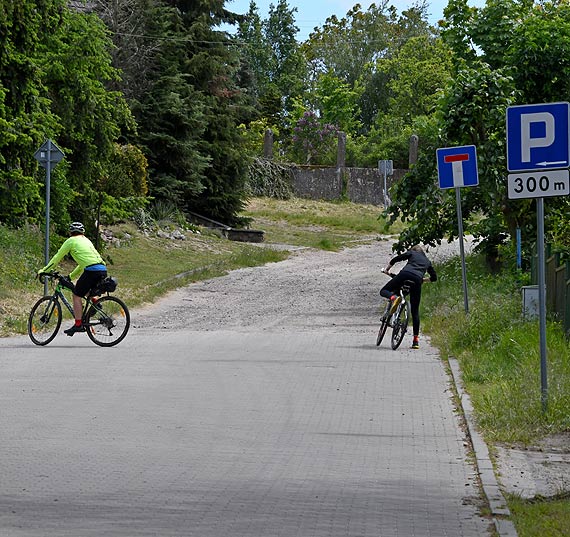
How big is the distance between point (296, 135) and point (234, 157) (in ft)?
87.6

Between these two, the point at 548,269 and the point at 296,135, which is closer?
the point at 548,269

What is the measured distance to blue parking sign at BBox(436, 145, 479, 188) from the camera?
744 inches

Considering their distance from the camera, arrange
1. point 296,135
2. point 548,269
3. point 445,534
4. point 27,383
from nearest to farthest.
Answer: point 445,534, point 27,383, point 548,269, point 296,135

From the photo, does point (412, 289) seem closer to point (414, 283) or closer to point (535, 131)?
point (414, 283)

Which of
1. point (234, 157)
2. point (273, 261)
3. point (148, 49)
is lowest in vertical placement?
point (273, 261)

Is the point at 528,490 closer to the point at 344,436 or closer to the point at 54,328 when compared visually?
the point at 344,436

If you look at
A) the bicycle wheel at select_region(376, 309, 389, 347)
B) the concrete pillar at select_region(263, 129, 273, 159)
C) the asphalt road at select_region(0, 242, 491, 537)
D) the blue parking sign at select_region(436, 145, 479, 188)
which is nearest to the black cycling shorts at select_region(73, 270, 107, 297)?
the asphalt road at select_region(0, 242, 491, 537)

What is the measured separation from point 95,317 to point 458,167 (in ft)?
20.0

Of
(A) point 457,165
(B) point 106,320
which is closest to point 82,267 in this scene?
(B) point 106,320

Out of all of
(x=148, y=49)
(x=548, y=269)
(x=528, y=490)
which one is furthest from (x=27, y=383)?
(x=148, y=49)

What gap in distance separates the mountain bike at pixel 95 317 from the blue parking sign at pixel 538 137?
808 centimetres

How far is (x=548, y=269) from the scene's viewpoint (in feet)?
61.5

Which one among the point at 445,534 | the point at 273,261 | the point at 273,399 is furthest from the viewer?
the point at 273,261

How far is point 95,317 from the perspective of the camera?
17656 millimetres
